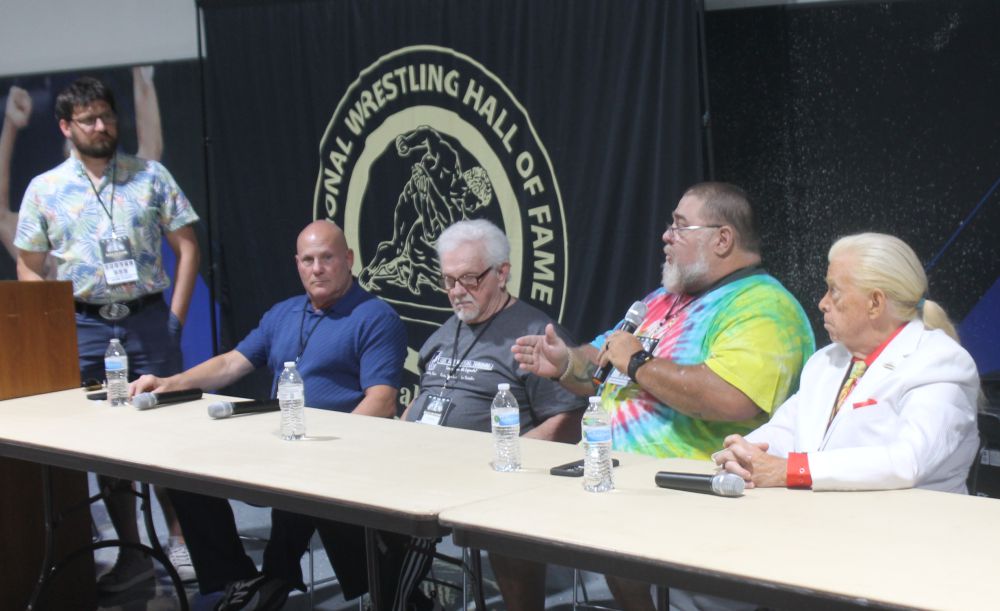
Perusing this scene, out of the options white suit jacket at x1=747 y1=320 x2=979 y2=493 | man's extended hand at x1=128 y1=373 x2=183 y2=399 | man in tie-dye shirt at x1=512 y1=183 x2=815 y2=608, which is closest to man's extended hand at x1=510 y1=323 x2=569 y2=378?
man in tie-dye shirt at x1=512 y1=183 x2=815 y2=608

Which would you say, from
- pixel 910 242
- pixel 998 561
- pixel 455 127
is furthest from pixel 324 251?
pixel 998 561

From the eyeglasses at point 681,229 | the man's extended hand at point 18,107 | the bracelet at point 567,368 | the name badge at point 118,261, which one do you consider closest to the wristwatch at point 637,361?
the bracelet at point 567,368

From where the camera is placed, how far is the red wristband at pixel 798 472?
82.1 inches

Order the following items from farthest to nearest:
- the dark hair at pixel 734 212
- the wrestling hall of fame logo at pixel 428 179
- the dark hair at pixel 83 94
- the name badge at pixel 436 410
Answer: the wrestling hall of fame logo at pixel 428 179 < the dark hair at pixel 83 94 < the name badge at pixel 436 410 < the dark hair at pixel 734 212

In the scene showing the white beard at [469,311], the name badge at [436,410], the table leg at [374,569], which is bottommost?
the table leg at [374,569]

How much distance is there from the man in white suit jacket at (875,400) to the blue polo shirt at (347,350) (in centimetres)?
143

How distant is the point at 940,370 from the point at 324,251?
2.11m

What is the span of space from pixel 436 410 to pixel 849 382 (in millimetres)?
1340

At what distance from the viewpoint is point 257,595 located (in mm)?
3248

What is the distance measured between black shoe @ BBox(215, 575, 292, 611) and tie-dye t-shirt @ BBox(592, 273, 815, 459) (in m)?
1.10

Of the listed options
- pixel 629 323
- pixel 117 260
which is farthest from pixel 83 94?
pixel 629 323

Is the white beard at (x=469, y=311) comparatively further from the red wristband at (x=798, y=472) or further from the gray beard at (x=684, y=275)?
the red wristband at (x=798, y=472)

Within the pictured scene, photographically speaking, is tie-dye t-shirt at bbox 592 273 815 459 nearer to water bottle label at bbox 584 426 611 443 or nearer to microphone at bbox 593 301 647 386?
microphone at bbox 593 301 647 386

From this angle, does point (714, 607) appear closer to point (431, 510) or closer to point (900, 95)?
point (431, 510)
